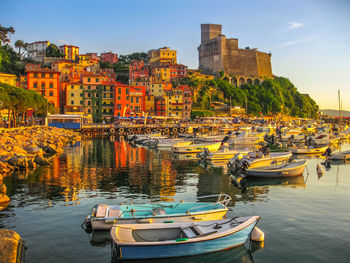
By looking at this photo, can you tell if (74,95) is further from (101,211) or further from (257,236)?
(257,236)

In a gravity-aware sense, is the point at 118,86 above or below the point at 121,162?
above

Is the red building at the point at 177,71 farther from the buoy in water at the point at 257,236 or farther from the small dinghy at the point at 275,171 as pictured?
the buoy in water at the point at 257,236

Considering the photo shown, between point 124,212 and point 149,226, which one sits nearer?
point 149,226

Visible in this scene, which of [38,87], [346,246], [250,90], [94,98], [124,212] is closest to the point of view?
[346,246]

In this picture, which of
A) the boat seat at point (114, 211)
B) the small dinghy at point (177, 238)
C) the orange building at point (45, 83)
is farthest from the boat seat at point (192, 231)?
the orange building at point (45, 83)

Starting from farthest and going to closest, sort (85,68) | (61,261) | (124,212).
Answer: (85,68) → (124,212) → (61,261)

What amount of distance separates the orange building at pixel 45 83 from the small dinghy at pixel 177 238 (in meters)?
84.6

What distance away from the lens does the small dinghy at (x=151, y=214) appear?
13562mm

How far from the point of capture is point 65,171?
29719mm

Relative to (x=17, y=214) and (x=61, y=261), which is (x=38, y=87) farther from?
(x=61, y=261)

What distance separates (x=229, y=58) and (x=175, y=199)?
127 m

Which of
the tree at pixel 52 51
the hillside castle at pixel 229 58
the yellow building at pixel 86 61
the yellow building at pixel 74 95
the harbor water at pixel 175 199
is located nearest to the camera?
the harbor water at pixel 175 199

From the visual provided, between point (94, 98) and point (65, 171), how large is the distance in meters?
68.4

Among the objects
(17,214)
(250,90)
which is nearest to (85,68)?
(250,90)
